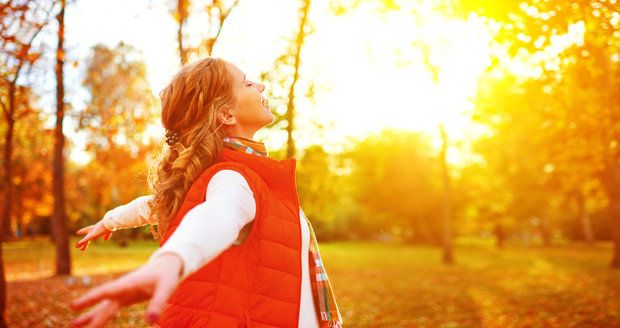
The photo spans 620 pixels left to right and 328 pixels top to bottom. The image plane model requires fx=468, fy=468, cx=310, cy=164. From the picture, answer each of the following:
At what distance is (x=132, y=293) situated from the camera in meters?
1.18

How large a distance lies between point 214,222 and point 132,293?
1.07ft

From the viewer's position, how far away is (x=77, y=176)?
35438 millimetres

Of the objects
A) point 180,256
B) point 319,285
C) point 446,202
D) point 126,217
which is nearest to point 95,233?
point 126,217

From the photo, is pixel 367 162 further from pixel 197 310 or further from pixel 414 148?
pixel 197 310

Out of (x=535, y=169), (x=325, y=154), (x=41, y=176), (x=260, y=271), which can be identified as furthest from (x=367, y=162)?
(x=260, y=271)

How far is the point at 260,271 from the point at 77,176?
3790 centimetres

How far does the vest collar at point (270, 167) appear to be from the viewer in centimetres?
193

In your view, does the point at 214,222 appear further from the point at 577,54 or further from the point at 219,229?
the point at 577,54

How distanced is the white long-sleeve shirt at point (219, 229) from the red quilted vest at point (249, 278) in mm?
91

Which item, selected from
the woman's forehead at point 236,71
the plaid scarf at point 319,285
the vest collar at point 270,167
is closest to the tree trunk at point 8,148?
the woman's forehead at point 236,71

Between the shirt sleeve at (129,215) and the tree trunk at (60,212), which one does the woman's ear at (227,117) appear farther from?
the tree trunk at (60,212)

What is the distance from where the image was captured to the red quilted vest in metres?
1.71

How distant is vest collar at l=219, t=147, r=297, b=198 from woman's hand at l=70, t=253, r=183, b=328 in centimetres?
77

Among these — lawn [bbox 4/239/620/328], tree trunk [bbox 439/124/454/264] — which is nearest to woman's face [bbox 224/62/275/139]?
lawn [bbox 4/239/620/328]
